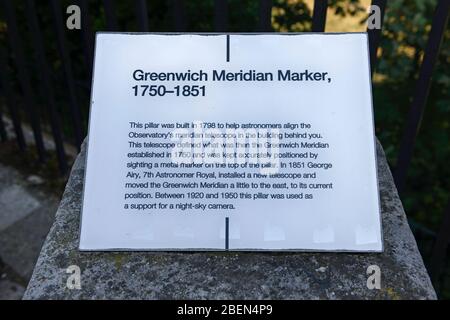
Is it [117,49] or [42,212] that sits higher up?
[117,49]

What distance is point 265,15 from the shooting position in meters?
1.71

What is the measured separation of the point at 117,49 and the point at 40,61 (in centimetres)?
96

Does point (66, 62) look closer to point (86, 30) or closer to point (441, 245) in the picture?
point (86, 30)

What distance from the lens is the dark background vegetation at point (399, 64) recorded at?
2.44 m

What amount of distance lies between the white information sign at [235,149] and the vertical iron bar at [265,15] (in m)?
0.35

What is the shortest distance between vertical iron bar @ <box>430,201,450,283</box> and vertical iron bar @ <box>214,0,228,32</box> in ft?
3.40

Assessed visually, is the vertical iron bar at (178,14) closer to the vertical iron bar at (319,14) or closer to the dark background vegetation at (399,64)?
the vertical iron bar at (319,14)

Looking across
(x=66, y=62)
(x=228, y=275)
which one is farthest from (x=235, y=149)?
(x=66, y=62)

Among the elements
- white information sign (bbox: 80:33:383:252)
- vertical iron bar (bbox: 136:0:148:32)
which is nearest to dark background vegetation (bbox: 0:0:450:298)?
vertical iron bar (bbox: 136:0:148:32)

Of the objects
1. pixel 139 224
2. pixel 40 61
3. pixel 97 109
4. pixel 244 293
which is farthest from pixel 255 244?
pixel 40 61

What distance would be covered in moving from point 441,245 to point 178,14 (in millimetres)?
1322

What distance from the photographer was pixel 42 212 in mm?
2410

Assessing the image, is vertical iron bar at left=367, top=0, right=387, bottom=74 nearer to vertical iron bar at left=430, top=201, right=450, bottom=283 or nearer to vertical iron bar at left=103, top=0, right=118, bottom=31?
vertical iron bar at left=430, top=201, right=450, bottom=283
